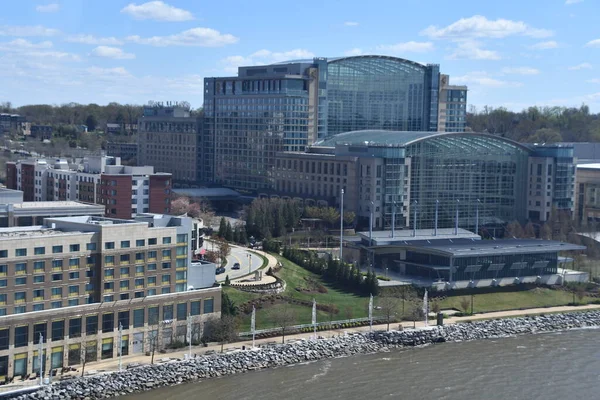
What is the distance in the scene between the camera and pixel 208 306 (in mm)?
41281

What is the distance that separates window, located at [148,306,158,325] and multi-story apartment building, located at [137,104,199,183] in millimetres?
48503

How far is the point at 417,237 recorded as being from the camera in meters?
61.2

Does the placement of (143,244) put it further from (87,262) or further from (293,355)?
(293,355)

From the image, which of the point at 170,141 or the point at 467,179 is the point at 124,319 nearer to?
the point at 467,179

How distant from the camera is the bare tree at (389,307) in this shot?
46.1m

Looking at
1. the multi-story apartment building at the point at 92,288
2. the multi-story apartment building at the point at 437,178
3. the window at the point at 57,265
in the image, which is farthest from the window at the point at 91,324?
the multi-story apartment building at the point at 437,178

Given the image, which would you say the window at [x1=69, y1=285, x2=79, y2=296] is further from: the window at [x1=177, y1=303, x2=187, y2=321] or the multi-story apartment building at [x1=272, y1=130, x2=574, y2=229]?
the multi-story apartment building at [x1=272, y1=130, x2=574, y2=229]

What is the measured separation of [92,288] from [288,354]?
8196mm

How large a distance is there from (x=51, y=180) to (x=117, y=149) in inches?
1679

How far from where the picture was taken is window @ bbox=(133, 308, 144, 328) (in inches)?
1527

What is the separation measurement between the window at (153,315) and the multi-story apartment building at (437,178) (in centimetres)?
2850

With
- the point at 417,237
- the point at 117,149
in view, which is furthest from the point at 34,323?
the point at 117,149

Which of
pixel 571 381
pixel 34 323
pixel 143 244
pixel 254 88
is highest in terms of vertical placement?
pixel 254 88

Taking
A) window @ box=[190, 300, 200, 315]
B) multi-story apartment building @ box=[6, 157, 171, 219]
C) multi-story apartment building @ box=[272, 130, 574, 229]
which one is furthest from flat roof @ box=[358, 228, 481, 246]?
window @ box=[190, 300, 200, 315]
